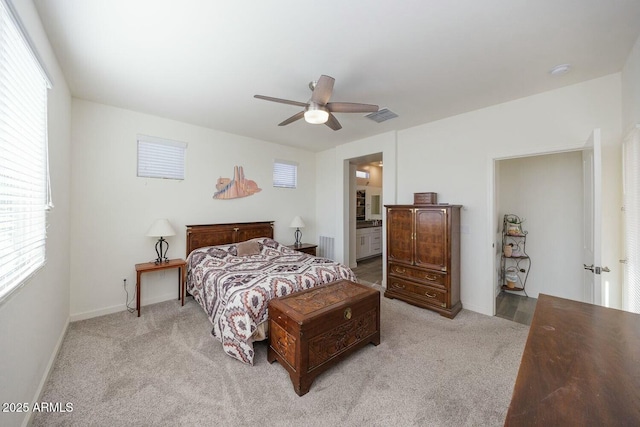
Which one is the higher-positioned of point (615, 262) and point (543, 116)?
point (543, 116)

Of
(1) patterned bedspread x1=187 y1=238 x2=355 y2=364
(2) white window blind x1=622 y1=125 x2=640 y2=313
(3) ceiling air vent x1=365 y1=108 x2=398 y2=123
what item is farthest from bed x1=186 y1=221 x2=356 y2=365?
(2) white window blind x1=622 y1=125 x2=640 y2=313

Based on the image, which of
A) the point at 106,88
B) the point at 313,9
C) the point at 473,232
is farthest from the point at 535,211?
the point at 106,88

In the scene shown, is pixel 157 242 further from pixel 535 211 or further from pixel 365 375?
pixel 535 211

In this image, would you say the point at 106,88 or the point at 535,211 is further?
the point at 535,211

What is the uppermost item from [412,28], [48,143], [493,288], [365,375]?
[412,28]

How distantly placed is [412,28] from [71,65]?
3170 mm

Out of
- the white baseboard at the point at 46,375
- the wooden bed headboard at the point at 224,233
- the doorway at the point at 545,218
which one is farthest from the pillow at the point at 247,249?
the doorway at the point at 545,218

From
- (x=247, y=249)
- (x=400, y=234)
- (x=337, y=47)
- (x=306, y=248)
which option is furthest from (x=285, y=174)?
(x=337, y=47)

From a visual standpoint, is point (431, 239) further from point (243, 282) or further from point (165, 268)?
point (165, 268)

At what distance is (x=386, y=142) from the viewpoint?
14.2 ft

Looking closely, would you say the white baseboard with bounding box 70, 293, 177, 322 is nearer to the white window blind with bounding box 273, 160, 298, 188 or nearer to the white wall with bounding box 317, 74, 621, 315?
the white window blind with bounding box 273, 160, 298, 188

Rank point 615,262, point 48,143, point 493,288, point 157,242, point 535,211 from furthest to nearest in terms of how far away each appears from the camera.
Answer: point 535,211
point 157,242
point 493,288
point 615,262
point 48,143

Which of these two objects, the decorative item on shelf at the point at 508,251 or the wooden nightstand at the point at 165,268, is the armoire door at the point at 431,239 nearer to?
the decorative item on shelf at the point at 508,251

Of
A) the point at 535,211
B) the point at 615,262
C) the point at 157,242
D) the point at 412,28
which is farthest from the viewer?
the point at 535,211
